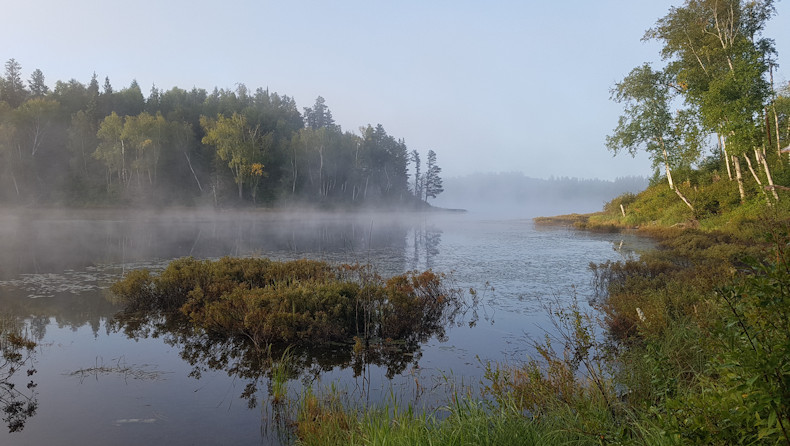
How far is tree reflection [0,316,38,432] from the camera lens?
589cm

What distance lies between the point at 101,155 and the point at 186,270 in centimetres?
5838

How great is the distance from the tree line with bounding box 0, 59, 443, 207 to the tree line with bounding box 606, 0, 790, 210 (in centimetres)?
5057

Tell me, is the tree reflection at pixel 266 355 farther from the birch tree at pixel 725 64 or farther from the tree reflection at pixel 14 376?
the birch tree at pixel 725 64

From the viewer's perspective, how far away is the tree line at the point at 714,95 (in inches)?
933

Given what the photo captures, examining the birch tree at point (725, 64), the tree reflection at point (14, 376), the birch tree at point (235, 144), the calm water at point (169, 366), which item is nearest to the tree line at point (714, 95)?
the birch tree at point (725, 64)

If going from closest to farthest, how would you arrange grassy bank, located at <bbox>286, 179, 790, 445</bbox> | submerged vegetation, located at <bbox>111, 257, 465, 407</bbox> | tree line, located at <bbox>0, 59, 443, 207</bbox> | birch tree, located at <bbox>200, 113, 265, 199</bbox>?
grassy bank, located at <bbox>286, 179, 790, 445</bbox> < submerged vegetation, located at <bbox>111, 257, 465, 407</bbox> < tree line, located at <bbox>0, 59, 443, 207</bbox> < birch tree, located at <bbox>200, 113, 265, 199</bbox>

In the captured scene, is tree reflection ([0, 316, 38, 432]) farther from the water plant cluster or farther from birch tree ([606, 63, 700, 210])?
birch tree ([606, 63, 700, 210])

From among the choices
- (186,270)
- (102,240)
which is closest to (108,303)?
(186,270)

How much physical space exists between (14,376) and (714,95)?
1222 inches

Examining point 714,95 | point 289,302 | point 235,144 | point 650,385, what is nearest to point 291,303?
point 289,302

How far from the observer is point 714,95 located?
23875 millimetres

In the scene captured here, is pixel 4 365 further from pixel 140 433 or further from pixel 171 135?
pixel 171 135

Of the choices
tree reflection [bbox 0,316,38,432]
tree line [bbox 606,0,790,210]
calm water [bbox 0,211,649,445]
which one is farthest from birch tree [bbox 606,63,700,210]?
tree reflection [bbox 0,316,38,432]

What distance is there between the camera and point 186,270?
12.2m
